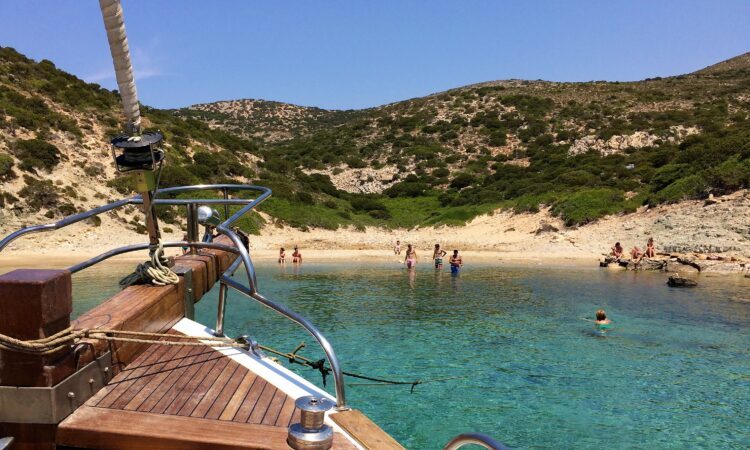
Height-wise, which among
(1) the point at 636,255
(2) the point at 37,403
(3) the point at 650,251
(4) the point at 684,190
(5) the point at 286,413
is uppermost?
(4) the point at 684,190

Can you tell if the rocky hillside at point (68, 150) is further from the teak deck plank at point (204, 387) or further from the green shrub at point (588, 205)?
the teak deck plank at point (204, 387)

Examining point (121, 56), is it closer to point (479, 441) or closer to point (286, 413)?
point (286, 413)

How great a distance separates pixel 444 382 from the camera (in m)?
8.53

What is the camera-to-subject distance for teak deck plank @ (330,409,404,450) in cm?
312

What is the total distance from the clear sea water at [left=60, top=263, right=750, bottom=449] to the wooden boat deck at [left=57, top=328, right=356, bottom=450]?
3217 mm

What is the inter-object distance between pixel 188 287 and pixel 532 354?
6822 millimetres

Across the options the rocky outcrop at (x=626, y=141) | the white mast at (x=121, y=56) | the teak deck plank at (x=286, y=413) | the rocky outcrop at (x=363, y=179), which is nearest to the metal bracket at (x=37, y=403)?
the teak deck plank at (x=286, y=413)

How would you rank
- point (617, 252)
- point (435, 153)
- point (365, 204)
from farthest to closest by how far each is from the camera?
point (435, 153)
point (365, 204)
point (617, 252)

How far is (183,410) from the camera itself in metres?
3.38

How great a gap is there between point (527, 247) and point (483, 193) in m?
10.8

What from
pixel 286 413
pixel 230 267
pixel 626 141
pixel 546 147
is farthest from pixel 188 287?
pixel 546 147

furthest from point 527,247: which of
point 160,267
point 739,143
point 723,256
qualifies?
point 160,267

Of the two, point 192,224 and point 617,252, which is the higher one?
point 192,224

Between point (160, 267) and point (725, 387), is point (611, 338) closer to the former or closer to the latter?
point (725, 387)
